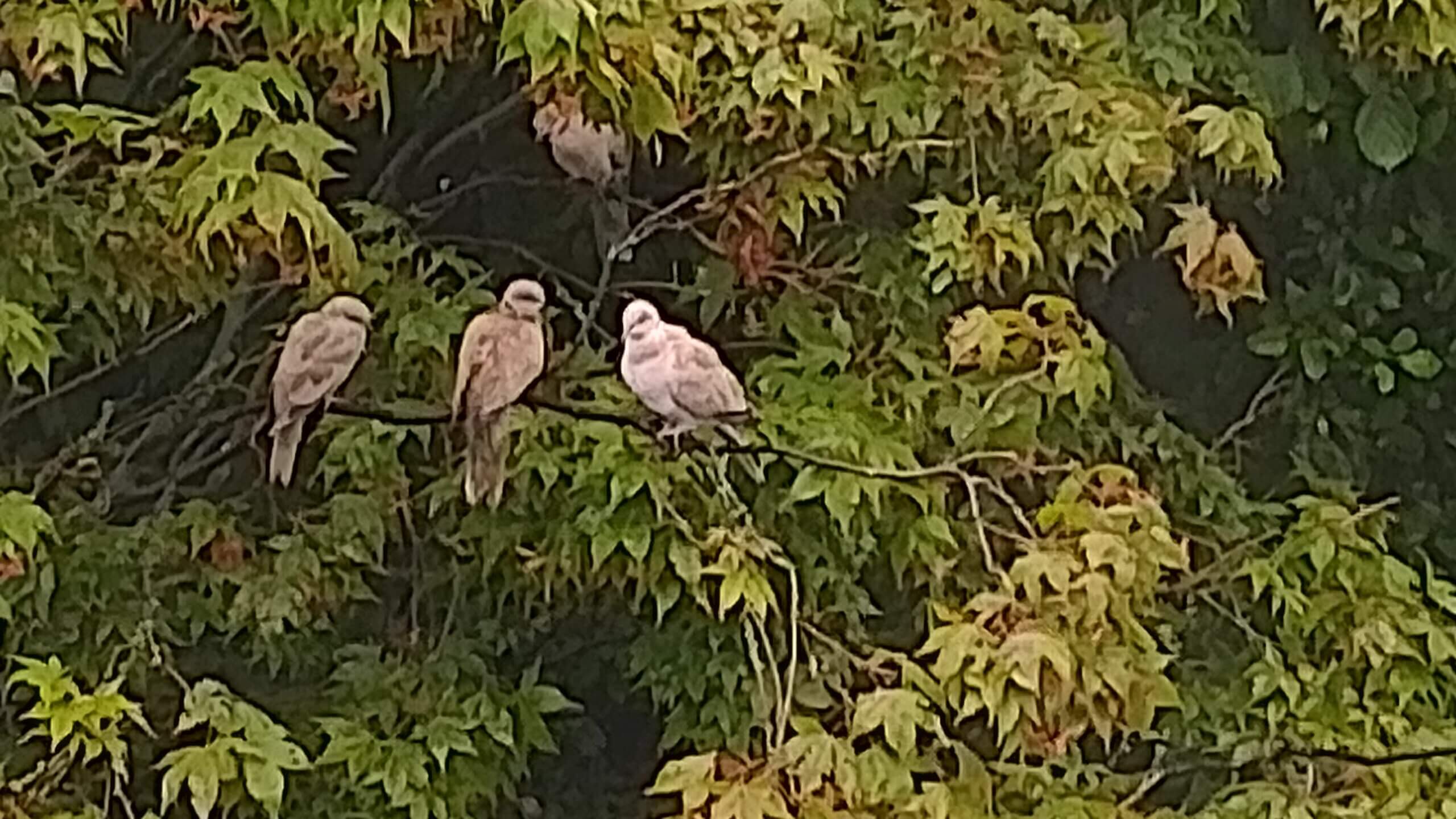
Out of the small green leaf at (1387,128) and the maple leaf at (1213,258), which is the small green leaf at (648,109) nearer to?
the maple leaf at (1213,258)

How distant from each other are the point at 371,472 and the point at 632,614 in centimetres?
53

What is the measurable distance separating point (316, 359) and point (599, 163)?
61cm

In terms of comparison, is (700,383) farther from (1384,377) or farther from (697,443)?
(1384,377)

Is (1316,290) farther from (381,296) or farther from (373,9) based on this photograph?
(373,9)

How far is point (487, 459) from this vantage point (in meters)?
2.89

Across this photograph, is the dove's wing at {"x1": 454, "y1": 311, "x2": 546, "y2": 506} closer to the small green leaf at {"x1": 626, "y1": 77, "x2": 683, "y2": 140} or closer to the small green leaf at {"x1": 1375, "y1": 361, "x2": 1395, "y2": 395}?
the small green leaf at {"x1": 626, "y1": 77, "x2": 683, "y2": 140}

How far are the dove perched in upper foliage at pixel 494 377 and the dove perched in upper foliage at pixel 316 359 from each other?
0.14m

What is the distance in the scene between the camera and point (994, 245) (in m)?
2.88

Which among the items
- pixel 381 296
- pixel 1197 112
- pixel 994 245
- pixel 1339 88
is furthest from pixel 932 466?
pixel 1339 88

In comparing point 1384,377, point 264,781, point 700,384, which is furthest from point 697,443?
point 1384,377

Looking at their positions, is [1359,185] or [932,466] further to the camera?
[1359,185]

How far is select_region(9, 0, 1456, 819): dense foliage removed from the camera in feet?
8.29

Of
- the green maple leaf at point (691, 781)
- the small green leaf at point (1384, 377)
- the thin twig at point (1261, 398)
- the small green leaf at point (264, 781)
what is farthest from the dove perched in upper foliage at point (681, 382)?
the small green leaf at point (1384, 377)

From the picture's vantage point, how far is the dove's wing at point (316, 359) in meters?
2.83
